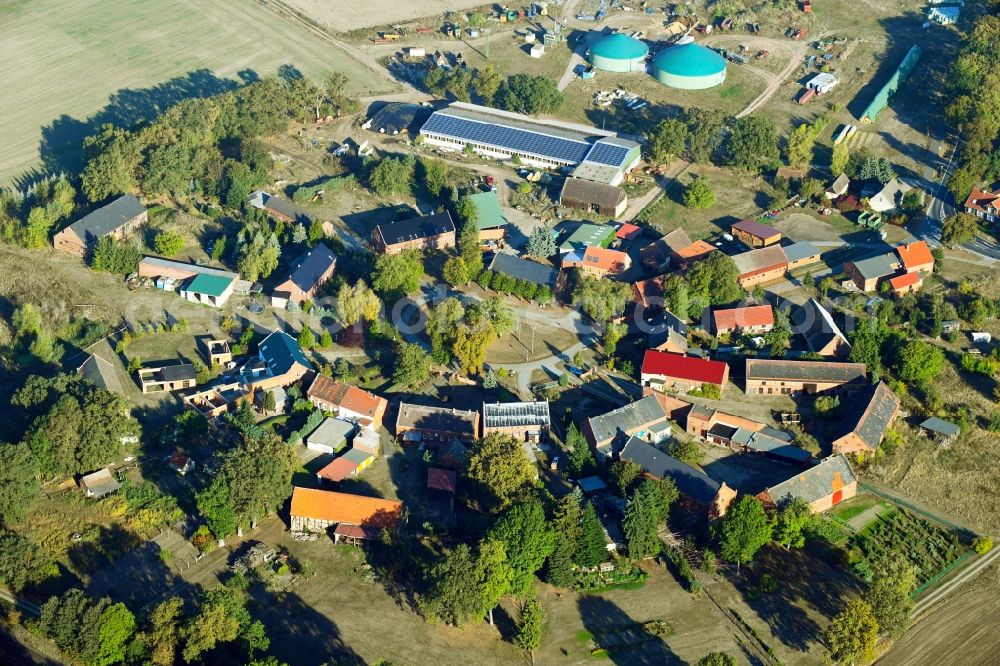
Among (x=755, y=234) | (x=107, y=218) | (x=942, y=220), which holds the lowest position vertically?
(x=942, y=220)

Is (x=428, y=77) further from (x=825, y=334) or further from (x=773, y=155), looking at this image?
(x=825, y=334)

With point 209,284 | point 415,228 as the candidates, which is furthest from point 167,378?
point 415,228

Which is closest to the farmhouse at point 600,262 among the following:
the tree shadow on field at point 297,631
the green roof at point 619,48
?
the tree shadow on field at point 297,631

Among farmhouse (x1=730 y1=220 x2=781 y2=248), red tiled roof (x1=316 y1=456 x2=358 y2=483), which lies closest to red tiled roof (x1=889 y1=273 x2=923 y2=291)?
farmhouse (x1=730 y1=220 x2=781 y2=248)

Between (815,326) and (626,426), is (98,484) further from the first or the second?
(815,326)

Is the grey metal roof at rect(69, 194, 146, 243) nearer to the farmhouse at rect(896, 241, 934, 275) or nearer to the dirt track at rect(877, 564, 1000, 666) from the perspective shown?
the farmhouse at rect(896, 241, 934, 275)

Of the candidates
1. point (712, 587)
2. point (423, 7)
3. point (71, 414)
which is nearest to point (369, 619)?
point (712, 587)
